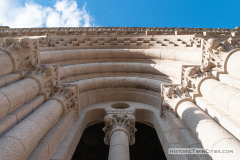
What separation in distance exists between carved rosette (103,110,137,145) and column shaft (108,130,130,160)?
0.23 meters

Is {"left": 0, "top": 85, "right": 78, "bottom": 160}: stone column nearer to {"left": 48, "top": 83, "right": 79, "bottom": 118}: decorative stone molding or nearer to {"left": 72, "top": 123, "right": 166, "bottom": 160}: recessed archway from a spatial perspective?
{"left": 48, "top": 83, "right": 79, "bottom": 118}: decorative stone molding

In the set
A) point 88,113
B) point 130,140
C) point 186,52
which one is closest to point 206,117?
point 130,140

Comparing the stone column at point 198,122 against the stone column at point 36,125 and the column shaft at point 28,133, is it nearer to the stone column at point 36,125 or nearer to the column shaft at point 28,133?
the stone column at point 36,125

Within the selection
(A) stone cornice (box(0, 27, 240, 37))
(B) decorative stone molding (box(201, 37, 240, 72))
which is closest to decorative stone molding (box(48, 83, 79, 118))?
(B) decorative stone molding (box(201, 37, 240, 72))

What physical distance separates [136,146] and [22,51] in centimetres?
808

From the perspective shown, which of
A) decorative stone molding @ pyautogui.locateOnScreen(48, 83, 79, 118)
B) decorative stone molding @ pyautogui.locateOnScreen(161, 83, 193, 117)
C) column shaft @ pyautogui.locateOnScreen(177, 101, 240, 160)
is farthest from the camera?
decorative stone molding @ pyautogui.locateOnScreen(48, 83, 79, 118)

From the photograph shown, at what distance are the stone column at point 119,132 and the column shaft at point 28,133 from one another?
6.56 feet

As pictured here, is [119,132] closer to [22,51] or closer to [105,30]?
[22,51]

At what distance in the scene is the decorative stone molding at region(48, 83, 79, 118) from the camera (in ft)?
19.0

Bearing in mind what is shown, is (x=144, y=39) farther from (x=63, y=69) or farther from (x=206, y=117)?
(x=206, y=117)

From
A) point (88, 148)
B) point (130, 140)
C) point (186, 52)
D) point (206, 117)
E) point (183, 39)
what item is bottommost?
point (88, 148)

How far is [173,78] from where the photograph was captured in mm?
7453

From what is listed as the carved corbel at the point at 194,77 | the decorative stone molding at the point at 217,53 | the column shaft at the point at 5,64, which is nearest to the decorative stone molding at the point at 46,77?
the column shaft at the point at 5,64

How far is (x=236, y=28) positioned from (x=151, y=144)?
9.72 m
